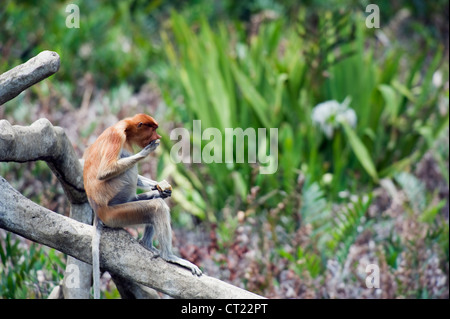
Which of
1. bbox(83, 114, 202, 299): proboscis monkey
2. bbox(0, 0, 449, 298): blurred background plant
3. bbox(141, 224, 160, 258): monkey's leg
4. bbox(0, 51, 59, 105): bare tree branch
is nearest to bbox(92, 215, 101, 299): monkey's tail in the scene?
bbox(83, 114, 202, 299): proboscis monkey

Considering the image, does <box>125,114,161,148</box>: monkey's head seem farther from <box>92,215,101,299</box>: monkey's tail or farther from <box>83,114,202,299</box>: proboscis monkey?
<box>92,215,101,299</box>: monkey's tail

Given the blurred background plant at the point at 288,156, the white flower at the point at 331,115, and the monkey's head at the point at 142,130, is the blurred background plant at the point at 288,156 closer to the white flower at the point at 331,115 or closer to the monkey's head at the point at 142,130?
the white flower at the point at 331,115

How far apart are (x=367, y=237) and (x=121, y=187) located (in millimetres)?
2314

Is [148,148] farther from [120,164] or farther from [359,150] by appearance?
[359,150]

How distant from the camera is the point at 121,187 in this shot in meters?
1.81

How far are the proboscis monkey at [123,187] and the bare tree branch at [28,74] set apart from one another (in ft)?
0.85

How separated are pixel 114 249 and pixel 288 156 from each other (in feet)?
7.22

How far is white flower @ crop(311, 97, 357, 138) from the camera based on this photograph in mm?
4293

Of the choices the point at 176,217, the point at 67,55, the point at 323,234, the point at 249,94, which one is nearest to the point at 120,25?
the point at 67,55

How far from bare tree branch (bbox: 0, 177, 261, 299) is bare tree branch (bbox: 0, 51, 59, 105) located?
0.27 meters

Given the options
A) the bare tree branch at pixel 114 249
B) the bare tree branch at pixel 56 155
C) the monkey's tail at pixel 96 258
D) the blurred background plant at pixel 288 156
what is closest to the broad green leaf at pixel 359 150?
the blurred background plant at pixel 288 156

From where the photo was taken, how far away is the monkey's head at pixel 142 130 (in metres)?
1.72

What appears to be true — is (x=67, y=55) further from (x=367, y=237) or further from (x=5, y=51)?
(x=367, y=237)

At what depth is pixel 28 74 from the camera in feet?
5.97
